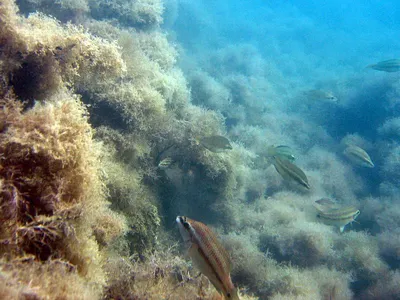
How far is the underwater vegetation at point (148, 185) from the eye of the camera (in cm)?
171

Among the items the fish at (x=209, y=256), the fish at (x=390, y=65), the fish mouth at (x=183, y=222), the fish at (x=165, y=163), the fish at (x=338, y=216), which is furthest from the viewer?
the fish at (x=390, y=65)

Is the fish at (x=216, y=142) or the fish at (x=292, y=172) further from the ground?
the fish at (x=292, y=172)

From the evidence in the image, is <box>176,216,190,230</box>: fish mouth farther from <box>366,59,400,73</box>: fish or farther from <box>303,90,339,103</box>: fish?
<box>366,59,400,73</box>: fish

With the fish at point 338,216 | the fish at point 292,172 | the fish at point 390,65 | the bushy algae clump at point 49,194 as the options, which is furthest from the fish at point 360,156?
the bushy algae clump at point 49,194

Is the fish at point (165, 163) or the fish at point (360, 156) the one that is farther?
the fish at point (360, 156)

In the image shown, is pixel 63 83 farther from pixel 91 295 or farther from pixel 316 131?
pixel 316 131

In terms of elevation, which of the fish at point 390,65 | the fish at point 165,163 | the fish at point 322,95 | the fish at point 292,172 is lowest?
the fish at point 165,163

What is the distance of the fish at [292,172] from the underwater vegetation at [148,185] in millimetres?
27

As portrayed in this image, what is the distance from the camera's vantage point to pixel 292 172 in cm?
459

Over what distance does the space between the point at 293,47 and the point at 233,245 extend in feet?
Answer: 114

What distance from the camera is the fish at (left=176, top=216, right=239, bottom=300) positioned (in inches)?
78.6

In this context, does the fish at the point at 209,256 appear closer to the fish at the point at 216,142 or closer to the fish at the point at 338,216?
the fish at the point at 216,142

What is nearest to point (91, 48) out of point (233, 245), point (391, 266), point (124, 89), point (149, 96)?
point (124, 89)

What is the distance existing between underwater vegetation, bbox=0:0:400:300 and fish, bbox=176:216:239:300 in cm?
1
